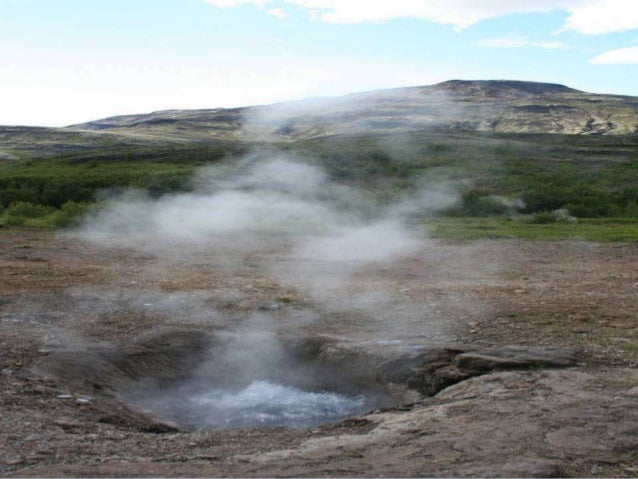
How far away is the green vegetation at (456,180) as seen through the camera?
17594 mm

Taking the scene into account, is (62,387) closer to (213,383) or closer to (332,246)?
(213,383)

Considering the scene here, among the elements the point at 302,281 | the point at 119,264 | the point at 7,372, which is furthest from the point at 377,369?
the point at 119,264

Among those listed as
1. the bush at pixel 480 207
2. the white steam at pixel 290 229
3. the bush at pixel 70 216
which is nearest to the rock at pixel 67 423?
the white steam at pixel 290 229

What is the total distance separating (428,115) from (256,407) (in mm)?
60182

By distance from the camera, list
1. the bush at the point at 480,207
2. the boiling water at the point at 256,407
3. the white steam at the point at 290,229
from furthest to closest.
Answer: the bush at the point at 480,207 < the white steam at the point at 290,229 < the boiling water at the point at 256,407

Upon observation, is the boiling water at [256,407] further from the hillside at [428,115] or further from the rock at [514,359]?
the hillside at [428,115]

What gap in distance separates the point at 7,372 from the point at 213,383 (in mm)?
1677

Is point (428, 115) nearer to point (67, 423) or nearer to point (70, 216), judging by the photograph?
point (70, 216)

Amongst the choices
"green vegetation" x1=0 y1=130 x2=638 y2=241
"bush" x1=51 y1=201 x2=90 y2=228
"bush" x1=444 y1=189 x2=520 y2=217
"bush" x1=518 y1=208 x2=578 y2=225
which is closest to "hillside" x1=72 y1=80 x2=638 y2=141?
"green vegetation" x1=0 y1=130 x2=638 y2=241

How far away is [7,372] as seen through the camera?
18.9ft

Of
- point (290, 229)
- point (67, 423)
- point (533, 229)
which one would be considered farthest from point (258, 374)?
point (533, 229)

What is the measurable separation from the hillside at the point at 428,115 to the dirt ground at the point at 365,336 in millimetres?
40023

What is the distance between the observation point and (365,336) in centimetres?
713

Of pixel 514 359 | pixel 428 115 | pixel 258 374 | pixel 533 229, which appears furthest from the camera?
pixel 428 115
